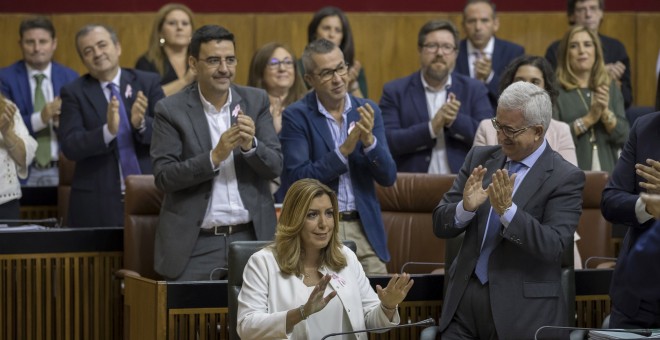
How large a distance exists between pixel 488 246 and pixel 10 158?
2.71 metres

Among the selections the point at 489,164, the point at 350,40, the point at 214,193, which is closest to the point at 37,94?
the point at 350,40

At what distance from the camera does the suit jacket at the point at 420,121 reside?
5.93 metres

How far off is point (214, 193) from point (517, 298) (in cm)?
145

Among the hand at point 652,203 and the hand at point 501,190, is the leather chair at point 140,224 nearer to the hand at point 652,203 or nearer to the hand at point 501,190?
the hand at point 501,190

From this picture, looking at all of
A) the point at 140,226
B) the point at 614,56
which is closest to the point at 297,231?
the point at 140,226

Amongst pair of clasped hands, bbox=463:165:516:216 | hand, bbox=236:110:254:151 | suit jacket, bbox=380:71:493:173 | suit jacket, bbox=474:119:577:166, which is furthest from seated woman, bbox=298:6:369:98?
pair of clasped hands, bbox=463:165:516:216

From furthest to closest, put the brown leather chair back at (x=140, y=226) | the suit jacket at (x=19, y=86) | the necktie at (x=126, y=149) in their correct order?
the suit jacket at (x=19, y=86) → the necktie at (x=126, y=149) → the brown leather chair back at (x=140, y=226)

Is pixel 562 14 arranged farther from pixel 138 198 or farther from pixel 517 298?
pixel 517 298

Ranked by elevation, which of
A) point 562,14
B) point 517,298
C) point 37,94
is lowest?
point 517,298

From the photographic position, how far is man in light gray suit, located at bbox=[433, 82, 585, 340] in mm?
3924

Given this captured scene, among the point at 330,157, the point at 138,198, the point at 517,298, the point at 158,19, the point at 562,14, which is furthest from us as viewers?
the point at 562,14

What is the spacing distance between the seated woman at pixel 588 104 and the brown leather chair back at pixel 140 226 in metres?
2.20

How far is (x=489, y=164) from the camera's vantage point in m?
4.13

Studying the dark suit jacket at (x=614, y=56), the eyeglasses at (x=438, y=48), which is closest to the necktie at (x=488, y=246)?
the eyeglasses at (x=438, y=48)
